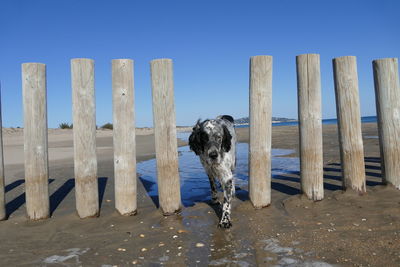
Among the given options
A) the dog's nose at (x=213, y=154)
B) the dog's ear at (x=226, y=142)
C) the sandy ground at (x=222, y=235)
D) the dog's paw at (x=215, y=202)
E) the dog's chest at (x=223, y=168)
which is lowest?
the sandy ground at (x=222, y=235)

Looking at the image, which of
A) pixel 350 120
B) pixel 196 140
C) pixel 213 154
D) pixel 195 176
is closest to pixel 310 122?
pixel 350 120

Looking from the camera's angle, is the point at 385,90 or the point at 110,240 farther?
the point at 385,90

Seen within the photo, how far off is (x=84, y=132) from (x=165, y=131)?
4.44 ft

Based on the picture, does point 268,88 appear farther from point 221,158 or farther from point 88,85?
point 88,85

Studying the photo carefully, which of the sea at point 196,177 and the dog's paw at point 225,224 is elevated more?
the sea at point 196,177

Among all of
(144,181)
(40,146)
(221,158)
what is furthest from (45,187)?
(144,181)

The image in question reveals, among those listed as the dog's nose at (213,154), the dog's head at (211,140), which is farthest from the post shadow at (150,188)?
the dog's nose at (213,154)

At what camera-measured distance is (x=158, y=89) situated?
6.17 metres

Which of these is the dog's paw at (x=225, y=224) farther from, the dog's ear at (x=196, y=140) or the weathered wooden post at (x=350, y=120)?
the weathered wooden post at (x=350, y=120)

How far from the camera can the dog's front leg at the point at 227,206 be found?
5486 mm

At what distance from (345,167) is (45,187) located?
533 centimetres

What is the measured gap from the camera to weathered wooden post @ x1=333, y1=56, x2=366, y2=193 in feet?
21.1

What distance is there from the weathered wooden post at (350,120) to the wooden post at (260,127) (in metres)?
1.31

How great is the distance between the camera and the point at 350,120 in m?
6.46
